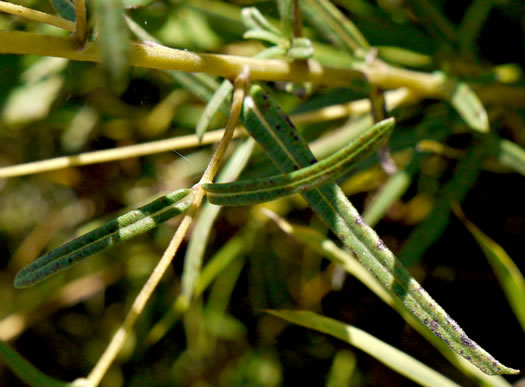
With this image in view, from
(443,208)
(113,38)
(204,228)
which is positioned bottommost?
(443,208)

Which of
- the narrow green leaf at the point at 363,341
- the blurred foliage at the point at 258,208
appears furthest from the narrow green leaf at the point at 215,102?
the blurred foliage at the point at 258,208

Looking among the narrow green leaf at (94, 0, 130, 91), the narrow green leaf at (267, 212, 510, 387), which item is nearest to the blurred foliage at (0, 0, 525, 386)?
the narrow green leaf at (267, 212, 510, 387)

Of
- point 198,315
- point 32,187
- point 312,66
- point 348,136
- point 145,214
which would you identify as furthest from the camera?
point 32,187

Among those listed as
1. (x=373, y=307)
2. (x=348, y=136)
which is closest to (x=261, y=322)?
(x=373, y=307)

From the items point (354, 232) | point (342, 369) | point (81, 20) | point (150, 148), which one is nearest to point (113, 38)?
point (81, 20)

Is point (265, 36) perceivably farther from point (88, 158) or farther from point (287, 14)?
point (88, 158)

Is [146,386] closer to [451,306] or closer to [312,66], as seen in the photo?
[451,306]

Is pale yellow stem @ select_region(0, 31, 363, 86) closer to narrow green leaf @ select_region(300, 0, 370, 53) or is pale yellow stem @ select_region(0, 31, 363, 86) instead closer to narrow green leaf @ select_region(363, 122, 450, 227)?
narrow green leaf @ select_region(300, 0, 370, 53)
